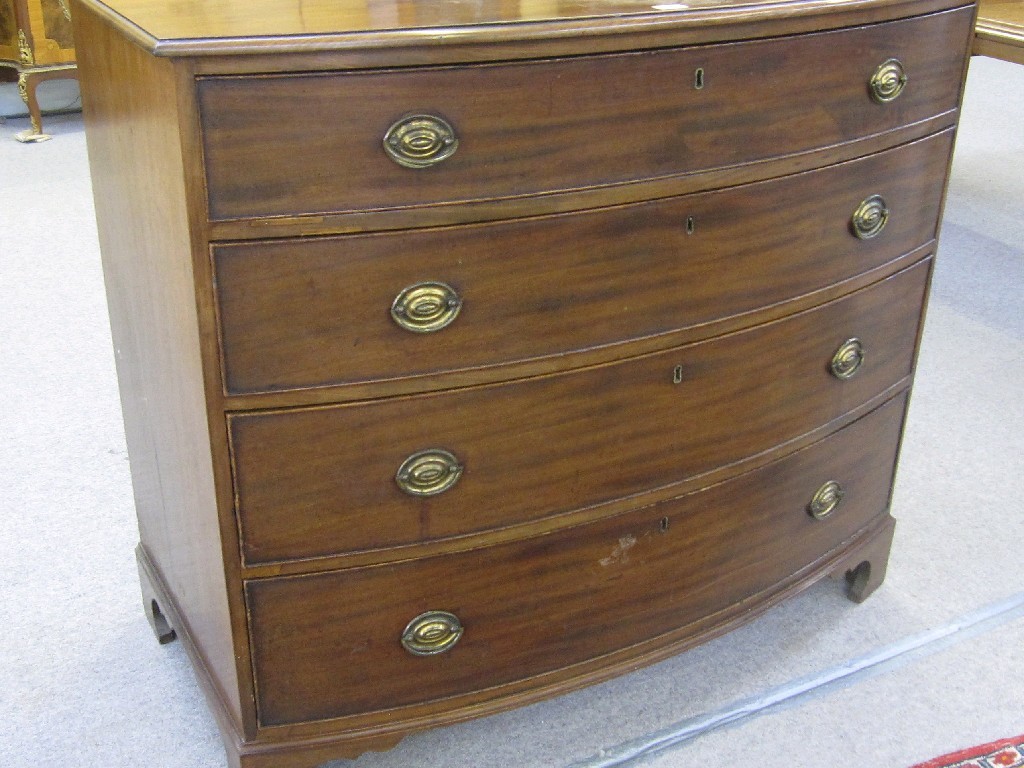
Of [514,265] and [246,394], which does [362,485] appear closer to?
[246,394]

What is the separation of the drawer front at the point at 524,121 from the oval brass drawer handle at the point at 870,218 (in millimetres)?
140

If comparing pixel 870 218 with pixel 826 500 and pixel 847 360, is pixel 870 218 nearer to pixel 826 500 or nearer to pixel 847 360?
pixel 847 360

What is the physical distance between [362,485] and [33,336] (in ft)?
6.39

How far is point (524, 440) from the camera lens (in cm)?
152

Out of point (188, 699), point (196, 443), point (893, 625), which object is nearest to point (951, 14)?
point (893, 625)

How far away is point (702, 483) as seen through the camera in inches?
67.9

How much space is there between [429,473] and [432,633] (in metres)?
0.26

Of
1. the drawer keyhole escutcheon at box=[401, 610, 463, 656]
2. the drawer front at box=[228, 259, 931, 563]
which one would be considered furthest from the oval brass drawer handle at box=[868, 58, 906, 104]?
the drawer keyhole escutcheon at box=[401, 610, 463, 656]

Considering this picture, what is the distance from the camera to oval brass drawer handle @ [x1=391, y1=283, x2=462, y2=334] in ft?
4.49

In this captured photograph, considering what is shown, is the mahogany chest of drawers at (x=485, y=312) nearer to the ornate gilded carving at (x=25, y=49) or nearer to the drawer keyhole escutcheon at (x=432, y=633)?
the drawer keyhole escutcheon at (x=432, y=633)

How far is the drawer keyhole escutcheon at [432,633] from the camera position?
159cm

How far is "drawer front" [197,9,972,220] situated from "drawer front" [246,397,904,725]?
1.65 ft

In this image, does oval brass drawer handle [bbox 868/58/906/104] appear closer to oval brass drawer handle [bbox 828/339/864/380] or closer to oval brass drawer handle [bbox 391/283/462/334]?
oval brass drawer handle [bbox 828/339/864/380]

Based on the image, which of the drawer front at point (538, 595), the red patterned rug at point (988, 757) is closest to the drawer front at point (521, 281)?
the drawer front at point (538, 595)
